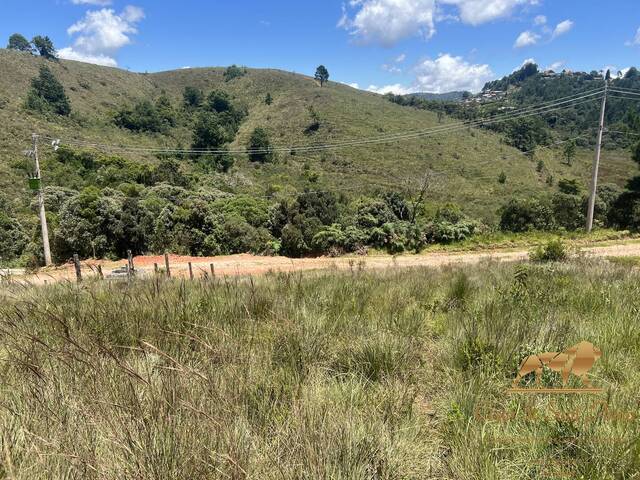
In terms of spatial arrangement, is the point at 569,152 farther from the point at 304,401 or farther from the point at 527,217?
the point at 304,401

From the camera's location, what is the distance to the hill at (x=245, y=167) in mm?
24859

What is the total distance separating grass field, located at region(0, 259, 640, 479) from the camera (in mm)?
1712

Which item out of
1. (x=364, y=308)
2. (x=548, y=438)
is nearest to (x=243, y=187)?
(x=364, y=308)

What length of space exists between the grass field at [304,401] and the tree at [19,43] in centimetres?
12243

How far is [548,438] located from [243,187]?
150ft

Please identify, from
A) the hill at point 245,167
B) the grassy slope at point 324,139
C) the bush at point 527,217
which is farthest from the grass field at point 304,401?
the grassy slope at point 324,139

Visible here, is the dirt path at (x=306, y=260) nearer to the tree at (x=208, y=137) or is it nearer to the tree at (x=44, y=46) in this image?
the tree at (x=208, y=137)

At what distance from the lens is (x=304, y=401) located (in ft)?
7.18

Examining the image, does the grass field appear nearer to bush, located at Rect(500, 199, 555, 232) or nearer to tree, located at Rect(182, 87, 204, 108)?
bush, located at Rect(500, 199, 555, 232)

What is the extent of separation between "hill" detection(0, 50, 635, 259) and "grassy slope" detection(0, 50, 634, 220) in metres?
0.31

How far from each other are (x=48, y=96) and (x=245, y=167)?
3921 centimetres

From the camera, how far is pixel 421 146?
64.6m
